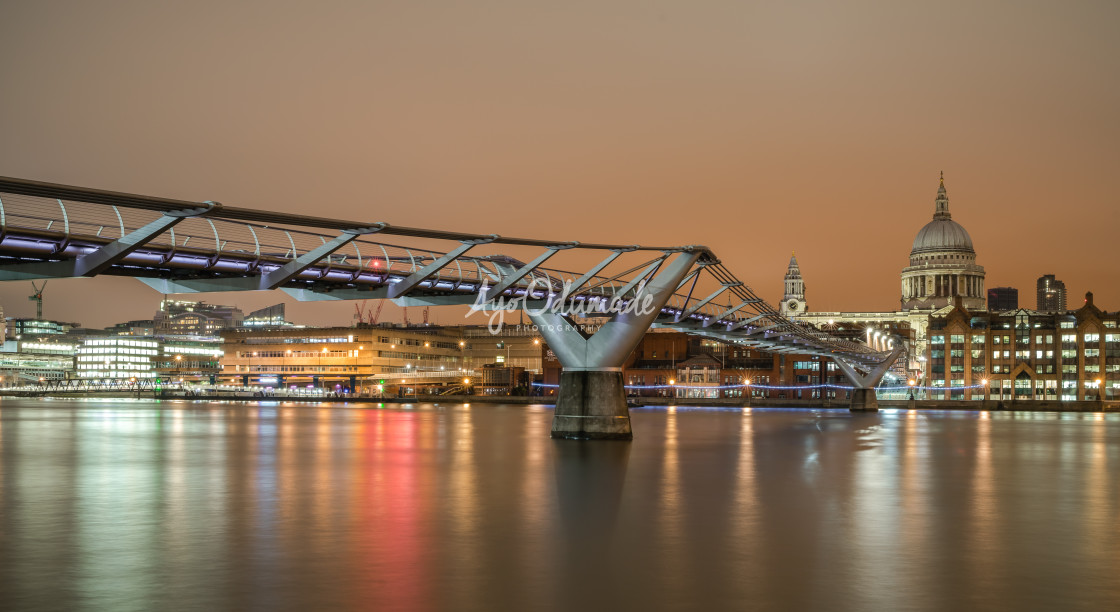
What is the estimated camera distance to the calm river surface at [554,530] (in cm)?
1923

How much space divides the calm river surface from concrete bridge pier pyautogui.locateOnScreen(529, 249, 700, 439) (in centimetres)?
158

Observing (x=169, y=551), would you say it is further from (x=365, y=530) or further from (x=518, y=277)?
(x=518, y=277)

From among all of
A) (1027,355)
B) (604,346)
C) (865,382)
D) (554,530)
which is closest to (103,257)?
(554,530)

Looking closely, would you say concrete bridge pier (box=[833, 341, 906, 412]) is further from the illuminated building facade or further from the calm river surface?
the calm river surface

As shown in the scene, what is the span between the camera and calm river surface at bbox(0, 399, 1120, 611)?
63.1 ft

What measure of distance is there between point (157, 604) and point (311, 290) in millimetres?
29874

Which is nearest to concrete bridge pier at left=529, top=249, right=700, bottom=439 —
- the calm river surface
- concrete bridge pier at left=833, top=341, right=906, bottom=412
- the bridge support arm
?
the calm river surface

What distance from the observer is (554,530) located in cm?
2694

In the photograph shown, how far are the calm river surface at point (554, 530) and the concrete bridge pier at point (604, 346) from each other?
158 centimetres

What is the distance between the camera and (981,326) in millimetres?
193375

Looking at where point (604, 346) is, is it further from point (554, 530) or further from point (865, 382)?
point (865, 382)

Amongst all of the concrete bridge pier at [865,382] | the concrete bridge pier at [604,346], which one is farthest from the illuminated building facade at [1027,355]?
the concrete bridge pier at [604,346]

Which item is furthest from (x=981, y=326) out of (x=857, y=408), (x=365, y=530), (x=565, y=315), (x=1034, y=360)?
(x=365, y=530)

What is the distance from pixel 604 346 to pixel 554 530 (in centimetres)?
2690
